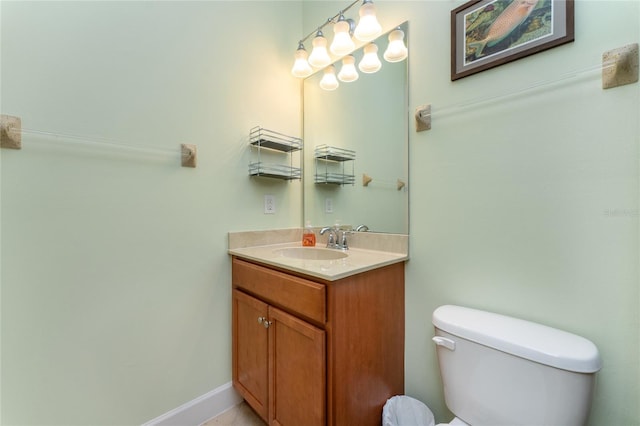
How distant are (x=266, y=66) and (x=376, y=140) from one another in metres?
0.85

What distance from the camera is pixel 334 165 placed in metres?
1.68

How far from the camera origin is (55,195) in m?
0.97

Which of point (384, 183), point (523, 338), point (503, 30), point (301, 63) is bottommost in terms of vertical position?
point (523, 338)

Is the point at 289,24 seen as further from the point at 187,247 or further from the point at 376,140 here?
the point at 187,247

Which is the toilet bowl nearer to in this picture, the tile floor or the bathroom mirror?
the bathroom mirror

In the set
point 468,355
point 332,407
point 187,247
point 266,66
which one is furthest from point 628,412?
point 266,66

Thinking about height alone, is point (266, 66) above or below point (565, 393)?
above

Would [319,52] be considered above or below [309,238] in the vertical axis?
above

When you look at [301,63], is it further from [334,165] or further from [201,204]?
[201,204]

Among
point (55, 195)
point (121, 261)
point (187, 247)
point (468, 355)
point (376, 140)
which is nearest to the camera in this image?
point (468, 355)

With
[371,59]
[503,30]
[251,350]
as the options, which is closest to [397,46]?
Result: [371,59]

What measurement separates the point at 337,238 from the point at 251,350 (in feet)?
2.47

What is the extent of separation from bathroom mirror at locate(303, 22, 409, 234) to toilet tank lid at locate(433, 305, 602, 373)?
46cm

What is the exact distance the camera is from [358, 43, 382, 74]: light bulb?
4.42ft
